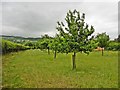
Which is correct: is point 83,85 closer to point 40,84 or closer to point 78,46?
point 40,84

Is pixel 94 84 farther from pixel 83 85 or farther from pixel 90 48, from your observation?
pixel 90 48

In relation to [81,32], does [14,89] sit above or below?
below

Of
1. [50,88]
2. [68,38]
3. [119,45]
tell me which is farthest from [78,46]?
[119,45]

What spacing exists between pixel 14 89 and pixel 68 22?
11.7 meters

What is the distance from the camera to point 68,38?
22.4 m

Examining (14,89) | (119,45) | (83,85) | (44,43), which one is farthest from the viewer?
(119,45)

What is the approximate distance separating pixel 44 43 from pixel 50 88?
1813 inches

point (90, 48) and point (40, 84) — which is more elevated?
point (90, 48)

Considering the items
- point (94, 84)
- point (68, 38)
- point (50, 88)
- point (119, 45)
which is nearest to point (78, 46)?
point (68, 38)

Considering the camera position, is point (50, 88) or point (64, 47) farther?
point (64, 47)

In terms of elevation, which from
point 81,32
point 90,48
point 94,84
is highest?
point 81,32

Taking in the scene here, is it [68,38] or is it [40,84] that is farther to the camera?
[68,38]

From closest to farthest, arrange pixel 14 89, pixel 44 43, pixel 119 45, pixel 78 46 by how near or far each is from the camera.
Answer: pixel 14 89 < pixel 78 46 < pixel 44 43 < pixel 119 45

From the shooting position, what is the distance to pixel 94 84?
1420 cm
